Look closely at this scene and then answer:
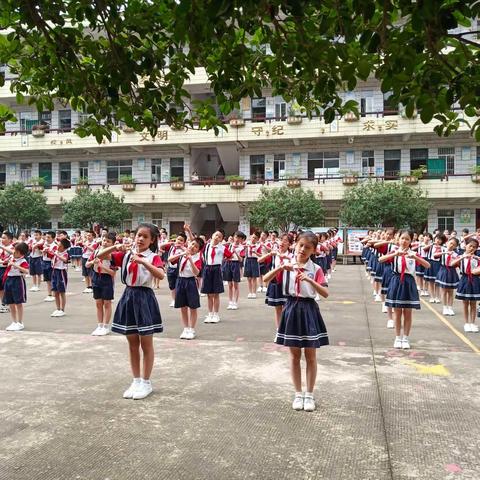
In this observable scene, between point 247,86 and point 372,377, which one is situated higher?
point 247,86

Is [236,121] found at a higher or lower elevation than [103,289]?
higher

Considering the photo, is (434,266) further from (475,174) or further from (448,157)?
(448,157)

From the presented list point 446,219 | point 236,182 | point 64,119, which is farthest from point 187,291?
point 64,119

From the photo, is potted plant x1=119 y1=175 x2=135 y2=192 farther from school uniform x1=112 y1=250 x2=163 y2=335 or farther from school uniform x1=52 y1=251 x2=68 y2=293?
school uniform x1=112 y1=250 x2=163 y2=335

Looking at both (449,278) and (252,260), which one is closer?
(449,278)

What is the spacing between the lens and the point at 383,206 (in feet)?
82.4

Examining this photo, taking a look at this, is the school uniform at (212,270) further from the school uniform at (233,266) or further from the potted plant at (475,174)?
the potted plant at (475,174)

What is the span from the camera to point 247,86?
4.43 meters

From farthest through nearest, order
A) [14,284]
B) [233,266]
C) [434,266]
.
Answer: [434,266] → [233,266] → [14,284]

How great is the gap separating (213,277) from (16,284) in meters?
3.49

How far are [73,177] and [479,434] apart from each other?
32650mm

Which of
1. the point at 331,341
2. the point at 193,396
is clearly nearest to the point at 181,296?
the point at 331,341

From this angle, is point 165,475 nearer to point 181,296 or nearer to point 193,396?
point 193,396

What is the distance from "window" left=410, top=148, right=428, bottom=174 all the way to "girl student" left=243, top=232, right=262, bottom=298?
17.5m
